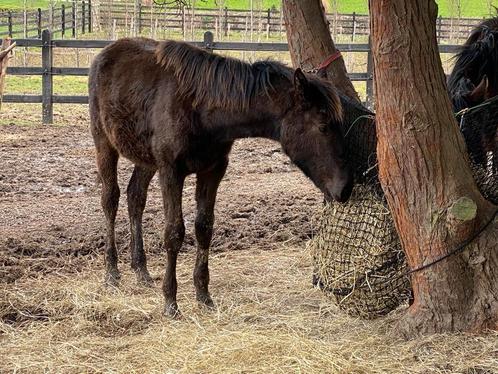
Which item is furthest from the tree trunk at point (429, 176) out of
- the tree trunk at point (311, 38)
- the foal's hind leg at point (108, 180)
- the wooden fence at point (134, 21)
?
the wooden fence at point (134, 21)

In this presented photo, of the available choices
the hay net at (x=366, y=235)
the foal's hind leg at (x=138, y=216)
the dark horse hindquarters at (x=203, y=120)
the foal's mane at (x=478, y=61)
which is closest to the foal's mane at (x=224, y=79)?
the dark horse hindquarters at (x=203, y=120)

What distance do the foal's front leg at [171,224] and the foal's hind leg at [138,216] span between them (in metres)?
0.78

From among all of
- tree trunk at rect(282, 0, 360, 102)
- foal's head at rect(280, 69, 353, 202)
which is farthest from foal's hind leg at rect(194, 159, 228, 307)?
tree trunk at rect(282, 0, 360, 102)

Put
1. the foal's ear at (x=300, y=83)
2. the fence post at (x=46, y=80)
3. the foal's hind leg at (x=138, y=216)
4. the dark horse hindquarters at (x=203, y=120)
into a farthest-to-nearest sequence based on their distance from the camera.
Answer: the fence post at (x=46, y=80) → the foal's hind leg at (x=138, y=216) → the dark horse hindquarters at (x=203, y=120) → the foal's ear at (x=300, y=83)

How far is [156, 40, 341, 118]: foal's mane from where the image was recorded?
16.8ft

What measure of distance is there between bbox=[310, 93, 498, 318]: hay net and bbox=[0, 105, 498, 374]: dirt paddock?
7.2 inches

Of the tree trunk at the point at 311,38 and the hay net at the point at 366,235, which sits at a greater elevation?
the tree trunk at the point at 311,38

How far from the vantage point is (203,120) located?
5.24 metres

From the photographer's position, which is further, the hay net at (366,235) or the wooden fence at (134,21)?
the wooden fence at (134,21)

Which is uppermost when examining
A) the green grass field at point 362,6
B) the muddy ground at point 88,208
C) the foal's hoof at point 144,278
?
the green grass field at point 362,6

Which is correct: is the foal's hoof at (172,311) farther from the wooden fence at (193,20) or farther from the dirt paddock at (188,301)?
the wooden fence at (193,20)

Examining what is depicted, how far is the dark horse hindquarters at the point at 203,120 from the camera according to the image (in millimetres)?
4918

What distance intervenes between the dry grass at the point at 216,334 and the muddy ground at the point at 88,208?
54cm

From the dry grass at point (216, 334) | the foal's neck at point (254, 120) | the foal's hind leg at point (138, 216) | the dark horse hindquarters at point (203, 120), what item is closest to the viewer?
the dry grass at point (216, 334)
